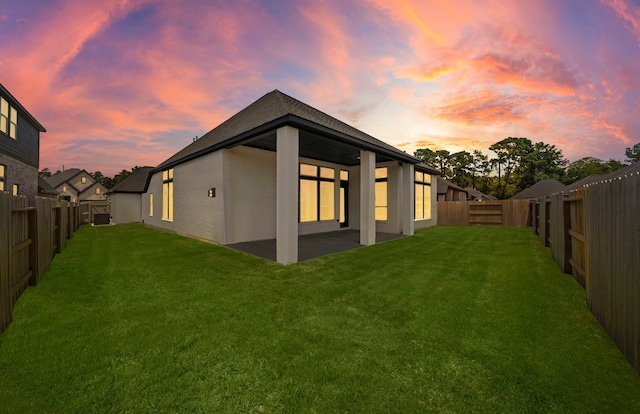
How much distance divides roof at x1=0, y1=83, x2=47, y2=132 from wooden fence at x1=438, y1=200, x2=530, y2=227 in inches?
955

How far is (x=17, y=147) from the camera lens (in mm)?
12492

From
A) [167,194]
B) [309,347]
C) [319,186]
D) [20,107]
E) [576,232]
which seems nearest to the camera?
[309,347]

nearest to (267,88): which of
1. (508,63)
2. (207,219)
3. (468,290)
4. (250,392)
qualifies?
(207,219)

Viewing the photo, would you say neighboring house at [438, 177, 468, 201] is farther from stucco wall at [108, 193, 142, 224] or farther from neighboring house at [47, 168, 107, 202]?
neighboring house at [47, 168, 107, 202]

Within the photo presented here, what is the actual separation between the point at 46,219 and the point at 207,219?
14.2 feet

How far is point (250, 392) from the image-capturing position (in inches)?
77.0

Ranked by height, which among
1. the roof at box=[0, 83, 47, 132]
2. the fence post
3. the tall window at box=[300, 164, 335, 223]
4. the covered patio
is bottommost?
the covered patio

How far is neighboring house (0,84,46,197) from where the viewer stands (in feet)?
36.6

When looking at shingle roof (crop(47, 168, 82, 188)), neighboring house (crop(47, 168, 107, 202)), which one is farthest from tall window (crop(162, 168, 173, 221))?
shingle roof (crop(47, 168, 82, 188))

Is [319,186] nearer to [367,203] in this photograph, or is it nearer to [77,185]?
[367,203]

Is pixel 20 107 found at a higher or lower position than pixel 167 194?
higher

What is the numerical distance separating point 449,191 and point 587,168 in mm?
27598

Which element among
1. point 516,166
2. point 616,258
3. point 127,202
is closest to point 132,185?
point 127,202

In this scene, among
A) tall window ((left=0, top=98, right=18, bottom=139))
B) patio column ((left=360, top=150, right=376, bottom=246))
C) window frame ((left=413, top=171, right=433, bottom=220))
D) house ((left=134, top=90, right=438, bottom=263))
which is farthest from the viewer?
window frame ((left=413, top=171, right=433, bottom=220))
